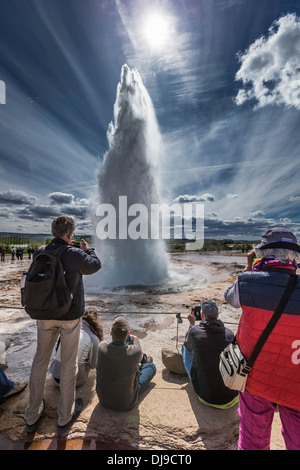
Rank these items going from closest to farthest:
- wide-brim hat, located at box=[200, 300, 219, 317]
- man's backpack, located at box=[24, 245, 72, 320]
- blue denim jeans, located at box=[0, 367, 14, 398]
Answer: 1. man's backpack, located at box=[24, 245, 72, 320]
2. blue denim jeans, located at box=[0, 367, 14, 398]
3. wide-brim hat, located at box=[200, 300, 219, 317]

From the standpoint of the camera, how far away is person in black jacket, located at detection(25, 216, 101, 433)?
89.4 inches

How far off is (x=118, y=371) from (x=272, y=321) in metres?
1.73

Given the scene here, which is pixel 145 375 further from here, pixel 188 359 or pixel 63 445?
pixel 63 445

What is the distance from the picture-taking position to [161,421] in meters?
2.39

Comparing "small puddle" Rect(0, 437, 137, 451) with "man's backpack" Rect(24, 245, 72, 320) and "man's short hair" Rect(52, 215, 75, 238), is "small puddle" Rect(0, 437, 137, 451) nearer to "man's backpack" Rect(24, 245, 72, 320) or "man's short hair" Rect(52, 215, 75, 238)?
"man's backpack" Rect(24, 245, 72, 320)

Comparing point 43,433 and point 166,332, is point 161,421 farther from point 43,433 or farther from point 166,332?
point 166,332

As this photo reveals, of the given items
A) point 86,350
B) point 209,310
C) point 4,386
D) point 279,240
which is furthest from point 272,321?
point 4,386

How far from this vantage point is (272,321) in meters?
1.53

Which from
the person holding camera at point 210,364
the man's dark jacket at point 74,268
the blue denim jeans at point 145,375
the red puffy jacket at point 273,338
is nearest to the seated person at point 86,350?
the blue denim jeans at point 145,375

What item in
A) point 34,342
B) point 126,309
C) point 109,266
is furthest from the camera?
point 109,266

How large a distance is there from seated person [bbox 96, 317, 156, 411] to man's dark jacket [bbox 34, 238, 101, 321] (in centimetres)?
49

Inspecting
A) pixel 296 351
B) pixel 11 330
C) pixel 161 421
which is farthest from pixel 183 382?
pixel 11 330

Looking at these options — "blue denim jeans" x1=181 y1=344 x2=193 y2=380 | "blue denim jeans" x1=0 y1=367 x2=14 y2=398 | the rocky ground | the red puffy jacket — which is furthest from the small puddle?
the red puffy jacket
